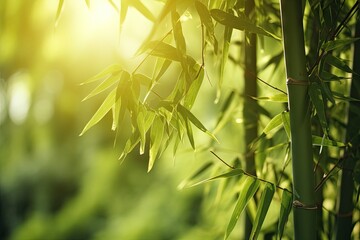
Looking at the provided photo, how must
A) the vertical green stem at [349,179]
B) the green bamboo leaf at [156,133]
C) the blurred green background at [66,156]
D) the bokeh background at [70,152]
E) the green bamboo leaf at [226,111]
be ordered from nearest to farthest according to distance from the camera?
the green bamboo leaf at [156,133]
the vertical green stem at [349,179]
the green bamboo leaf at [226,111]
the bokeh background at [70,152]
the blurred green background at [66,156]

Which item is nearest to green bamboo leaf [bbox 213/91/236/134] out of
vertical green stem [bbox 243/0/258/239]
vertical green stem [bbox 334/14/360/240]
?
vertical green stem [bbox 243/0/258/239]

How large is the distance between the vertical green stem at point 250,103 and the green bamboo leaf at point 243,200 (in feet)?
0.93

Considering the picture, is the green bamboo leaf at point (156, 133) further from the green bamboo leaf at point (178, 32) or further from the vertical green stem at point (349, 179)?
the vertical green stem at point (349, 179)

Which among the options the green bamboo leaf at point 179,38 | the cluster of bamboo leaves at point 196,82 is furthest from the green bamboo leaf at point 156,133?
the green bamboo leaf at point 179,38

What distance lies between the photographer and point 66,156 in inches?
258

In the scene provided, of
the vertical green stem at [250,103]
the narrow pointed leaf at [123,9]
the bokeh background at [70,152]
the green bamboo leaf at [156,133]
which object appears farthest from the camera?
the bokeh background at [70,152]

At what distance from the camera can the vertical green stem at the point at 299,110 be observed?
32.2 inches

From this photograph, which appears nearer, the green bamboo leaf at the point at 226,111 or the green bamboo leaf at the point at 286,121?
the green bamboo leaf at the point at 286,121

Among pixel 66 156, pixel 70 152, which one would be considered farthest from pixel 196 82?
pixel 66 156

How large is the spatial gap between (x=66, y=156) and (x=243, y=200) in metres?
5.78

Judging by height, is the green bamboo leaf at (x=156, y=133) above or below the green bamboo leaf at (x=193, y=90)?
below

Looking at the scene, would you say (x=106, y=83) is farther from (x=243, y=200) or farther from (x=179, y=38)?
(x=243, y=200)

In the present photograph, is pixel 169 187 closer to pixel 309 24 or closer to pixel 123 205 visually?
pixel 123 205

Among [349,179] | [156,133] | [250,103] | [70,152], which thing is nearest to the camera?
[156,133]
